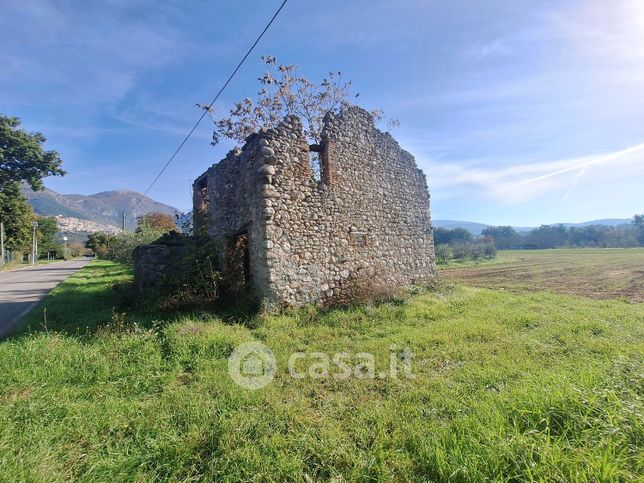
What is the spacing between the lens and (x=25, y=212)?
113ft

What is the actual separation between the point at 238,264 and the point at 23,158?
31.1 metres

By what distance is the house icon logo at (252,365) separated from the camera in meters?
4.02

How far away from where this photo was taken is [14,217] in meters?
32.1

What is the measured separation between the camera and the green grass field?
2428mm

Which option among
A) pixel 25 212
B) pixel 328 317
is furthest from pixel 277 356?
pixel 25 212

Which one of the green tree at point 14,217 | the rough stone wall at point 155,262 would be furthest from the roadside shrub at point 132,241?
the green tree at point 14,217

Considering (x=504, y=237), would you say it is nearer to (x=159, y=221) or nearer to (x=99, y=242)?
(x=159, y=221)

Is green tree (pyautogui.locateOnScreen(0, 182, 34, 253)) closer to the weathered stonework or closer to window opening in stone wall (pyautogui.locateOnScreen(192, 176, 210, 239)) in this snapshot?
window opening in stone wall (pyautogui.locateOnScreen(192, 176, 210, 239))

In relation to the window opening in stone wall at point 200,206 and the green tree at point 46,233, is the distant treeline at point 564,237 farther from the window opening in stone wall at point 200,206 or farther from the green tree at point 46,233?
the green tree at point 46,233

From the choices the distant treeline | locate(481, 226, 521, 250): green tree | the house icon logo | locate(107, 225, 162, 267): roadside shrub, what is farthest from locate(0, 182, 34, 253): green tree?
locate(481, 226, 521, 250): green tree

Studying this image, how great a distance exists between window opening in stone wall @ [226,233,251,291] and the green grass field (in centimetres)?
212

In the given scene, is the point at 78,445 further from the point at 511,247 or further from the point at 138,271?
the point at 511,247

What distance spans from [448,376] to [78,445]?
411 cm

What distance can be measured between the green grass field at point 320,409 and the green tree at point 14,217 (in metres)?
33.4
